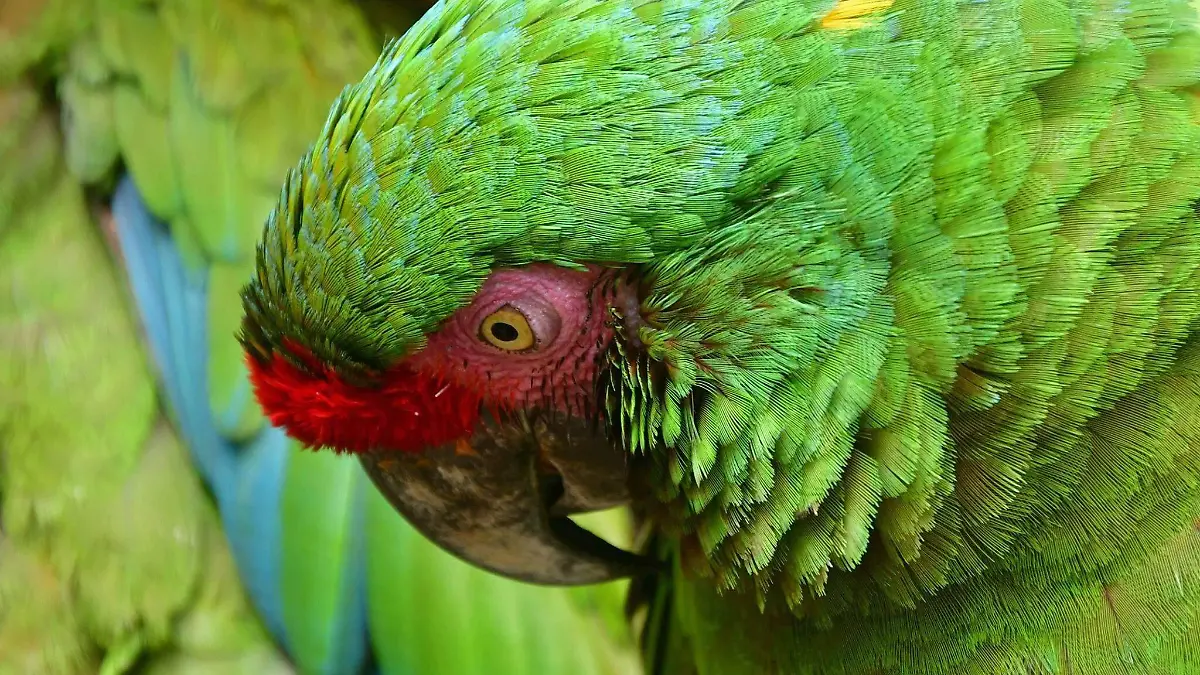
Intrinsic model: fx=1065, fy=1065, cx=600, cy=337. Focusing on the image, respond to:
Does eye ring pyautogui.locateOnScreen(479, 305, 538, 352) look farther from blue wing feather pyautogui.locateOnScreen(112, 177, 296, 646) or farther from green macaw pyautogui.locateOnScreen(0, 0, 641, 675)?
blue wing feather pyautogui.locateOnScreen(112, 177, 296, 646)

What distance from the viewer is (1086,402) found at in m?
0.83

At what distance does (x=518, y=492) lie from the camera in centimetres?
100

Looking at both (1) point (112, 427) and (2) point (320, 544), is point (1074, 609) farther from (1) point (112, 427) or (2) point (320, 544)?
(1) point (112, 427)

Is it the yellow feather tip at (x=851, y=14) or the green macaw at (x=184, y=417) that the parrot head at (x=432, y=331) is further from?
the green macaw at (x=184, y=417)

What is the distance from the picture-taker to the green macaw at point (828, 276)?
0.79m

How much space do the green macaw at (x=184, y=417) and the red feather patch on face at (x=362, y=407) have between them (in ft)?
1.89

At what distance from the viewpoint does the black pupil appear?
2.81 ft

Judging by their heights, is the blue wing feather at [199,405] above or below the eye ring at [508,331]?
below

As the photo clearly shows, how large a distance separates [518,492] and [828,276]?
0.37 m

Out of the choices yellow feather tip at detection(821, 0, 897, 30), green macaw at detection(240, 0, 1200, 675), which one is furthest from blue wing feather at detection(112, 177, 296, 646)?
yellow feather tip at detection(821, 0, 897, 30)

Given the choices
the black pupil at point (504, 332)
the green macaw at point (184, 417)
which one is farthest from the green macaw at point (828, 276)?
the green macaw at point (184, 417)

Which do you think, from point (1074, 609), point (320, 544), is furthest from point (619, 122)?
point (320, 544)

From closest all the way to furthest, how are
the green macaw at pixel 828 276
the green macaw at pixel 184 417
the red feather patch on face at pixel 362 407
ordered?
the green macaw at pixel 828 276
the red feather patch on face at pixel 362 407
the green macaw at pixel 184 417

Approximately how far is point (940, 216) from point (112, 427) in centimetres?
135
